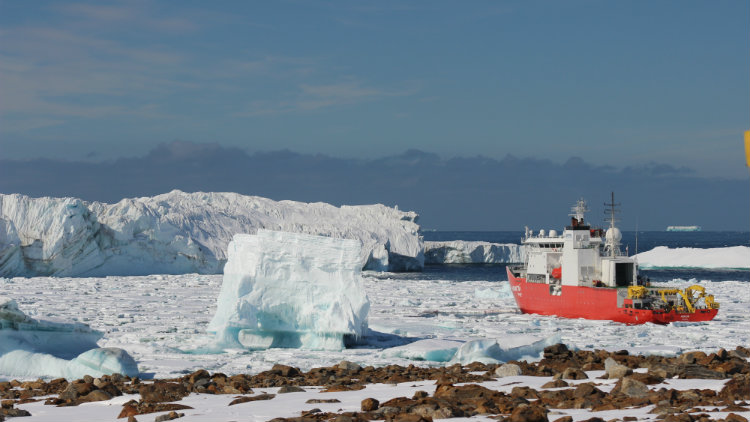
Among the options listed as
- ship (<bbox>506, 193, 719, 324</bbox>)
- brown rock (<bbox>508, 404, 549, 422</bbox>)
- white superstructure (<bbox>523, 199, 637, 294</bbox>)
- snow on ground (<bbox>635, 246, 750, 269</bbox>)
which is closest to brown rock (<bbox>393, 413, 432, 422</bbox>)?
brown rock (<bbox>508, 404, 549, 422</bbox>)

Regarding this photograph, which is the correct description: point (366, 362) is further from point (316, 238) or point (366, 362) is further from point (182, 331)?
point (182, 331)

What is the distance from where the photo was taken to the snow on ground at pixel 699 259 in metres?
51.7

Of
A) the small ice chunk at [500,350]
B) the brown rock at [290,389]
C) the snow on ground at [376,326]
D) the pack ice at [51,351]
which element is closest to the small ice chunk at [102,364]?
the pack ice at [51,351]

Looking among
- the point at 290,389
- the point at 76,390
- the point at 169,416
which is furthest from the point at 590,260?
the point at 169,416

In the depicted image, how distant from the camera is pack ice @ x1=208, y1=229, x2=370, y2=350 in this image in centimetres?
1345

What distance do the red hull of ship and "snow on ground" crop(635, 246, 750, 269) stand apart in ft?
113

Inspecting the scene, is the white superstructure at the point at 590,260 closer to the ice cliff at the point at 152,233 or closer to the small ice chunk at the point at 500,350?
the small ice chunk at the point at 500,350

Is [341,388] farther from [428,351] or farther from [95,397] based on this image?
[428,351]

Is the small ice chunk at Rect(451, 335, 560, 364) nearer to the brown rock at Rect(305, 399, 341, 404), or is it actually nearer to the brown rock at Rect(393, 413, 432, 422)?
the brown rock at Rect(305, 399, 341, 404)

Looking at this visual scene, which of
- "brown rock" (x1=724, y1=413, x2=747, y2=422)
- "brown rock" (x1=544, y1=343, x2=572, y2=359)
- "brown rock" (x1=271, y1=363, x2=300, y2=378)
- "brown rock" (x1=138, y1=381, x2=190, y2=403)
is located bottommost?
"brown rock" (x1=271, y1=363, x2=300, y2=378)

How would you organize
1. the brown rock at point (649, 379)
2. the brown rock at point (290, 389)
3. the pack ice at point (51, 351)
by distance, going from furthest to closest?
A: the pack ice at point (51, 351) < the brown rock at point (290, 389) < the brown rock at point (649, 379)

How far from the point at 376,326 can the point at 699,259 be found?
4243 cm

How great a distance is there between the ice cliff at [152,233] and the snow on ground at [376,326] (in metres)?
4.89

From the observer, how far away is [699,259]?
52875mm
